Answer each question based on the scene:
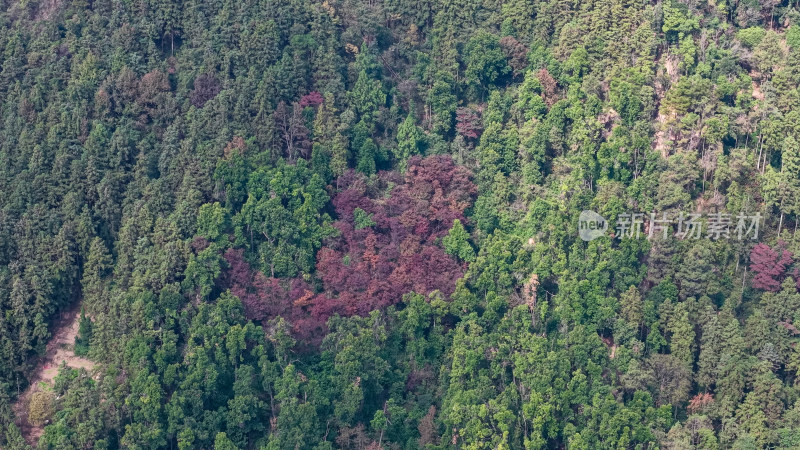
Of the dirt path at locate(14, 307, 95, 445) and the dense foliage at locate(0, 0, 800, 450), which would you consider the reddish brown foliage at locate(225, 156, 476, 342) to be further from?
the dirt path at locate(14, 307, 95, 445)

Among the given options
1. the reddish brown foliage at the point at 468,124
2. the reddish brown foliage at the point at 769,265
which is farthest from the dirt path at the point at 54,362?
the reddish brown foliage at the point at 769,265

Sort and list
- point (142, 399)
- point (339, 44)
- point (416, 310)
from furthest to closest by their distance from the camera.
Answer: point (339, 44) → point (416, 310) → point (142, 399)

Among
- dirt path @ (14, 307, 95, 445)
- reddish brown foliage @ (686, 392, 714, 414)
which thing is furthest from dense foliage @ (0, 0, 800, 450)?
dirt path @ (14, 307, 95, 445)

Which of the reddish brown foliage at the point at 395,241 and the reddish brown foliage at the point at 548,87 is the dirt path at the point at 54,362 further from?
the reddish brown foliage at the point at 548,87

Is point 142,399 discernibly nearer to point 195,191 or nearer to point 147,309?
point 147,309

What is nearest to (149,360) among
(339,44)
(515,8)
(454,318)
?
(454,318)

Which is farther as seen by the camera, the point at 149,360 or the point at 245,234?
the point at 245,234
